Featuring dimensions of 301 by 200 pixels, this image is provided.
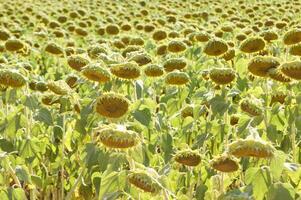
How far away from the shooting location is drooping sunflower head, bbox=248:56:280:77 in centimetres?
305

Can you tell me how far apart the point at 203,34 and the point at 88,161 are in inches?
117

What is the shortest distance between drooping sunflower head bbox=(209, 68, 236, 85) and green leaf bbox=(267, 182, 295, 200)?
3.98 ft

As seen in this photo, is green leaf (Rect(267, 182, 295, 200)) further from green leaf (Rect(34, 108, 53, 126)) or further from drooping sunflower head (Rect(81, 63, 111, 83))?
green leaf (Rect(34, 108, 53, 126))

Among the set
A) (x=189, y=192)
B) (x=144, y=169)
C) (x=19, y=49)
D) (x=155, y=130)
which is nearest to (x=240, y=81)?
A: (x=155, y=130)

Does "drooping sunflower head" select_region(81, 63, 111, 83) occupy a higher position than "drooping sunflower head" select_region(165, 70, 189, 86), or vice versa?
"drooping sunflower head" select_region(81, 63, 111, 83)

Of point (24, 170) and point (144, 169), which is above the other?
point (144, 169)

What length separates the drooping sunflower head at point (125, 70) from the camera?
304cm

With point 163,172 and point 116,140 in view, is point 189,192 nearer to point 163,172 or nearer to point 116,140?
point 163,172

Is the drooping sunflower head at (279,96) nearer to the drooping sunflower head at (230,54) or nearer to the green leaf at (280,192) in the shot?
the drooping sunflower head at (230,54)

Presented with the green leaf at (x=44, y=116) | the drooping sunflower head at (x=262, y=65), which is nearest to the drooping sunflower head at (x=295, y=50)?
the drooping sunflower head at (x=262, y=65)

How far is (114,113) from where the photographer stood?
102 inches

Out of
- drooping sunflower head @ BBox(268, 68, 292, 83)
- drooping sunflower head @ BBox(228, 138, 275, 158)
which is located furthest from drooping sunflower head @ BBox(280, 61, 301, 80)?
drooping sunflower head @ BBox(228, 138, 275, 158)

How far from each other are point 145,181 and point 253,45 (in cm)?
209

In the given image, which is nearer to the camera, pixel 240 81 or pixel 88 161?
pixel 88 161
